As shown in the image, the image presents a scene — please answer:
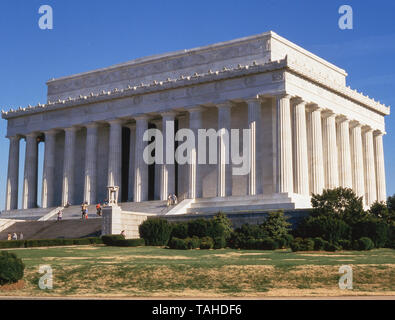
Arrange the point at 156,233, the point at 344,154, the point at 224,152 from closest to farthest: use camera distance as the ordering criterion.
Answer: the point at 156,233, the point at 224,152, the point at 344,154

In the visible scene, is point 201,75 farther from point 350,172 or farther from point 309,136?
point 350,172

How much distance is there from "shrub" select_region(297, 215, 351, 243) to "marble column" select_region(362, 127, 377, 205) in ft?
102

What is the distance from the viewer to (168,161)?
70562 millimetres

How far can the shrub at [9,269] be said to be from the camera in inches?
1101

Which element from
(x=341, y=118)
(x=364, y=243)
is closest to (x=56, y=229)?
(x=364, y=243)

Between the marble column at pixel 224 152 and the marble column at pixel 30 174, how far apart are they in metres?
28.4

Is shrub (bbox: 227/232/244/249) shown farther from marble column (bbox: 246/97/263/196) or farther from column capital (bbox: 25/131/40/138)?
column capital (bbox: 25/131/40/138)

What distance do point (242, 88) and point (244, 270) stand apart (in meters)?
38.3

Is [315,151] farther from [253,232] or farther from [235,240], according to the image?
[235,240]

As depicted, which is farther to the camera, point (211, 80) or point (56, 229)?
point (211, 80)

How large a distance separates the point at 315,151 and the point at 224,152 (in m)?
9.79

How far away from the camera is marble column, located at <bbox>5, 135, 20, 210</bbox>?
83188 millimetres

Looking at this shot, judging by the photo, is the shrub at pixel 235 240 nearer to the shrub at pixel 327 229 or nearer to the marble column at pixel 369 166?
the shrub at pixel 327 229

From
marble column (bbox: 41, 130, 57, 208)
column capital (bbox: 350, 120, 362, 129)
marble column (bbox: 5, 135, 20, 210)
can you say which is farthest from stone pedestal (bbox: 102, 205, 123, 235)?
column capital (bbox: 350, 120, 362, 129)
